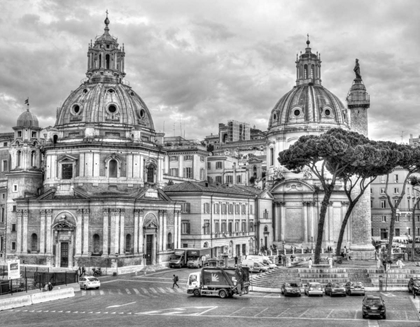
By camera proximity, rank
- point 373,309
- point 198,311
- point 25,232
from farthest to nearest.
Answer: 1. point 25,232
2. point 198,311
3. point 373,309

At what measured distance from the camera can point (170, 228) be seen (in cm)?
8119

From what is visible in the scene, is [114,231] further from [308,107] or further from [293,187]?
[308,107]

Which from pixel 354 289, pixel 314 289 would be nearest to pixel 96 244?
pixel 314 289

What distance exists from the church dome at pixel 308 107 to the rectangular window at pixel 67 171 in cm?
4551

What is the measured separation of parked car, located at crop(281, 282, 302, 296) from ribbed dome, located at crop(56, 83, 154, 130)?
3931cm

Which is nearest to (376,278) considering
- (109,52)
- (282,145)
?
(109,52)

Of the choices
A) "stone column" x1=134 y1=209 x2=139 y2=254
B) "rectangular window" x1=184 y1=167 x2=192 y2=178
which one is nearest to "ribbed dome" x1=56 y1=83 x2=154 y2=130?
"stone column" x1=134 y1=209 x2=139 y2=254

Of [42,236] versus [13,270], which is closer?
[13,270]

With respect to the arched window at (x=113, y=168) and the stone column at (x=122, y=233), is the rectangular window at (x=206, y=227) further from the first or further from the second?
the stone column at (x=122, y=233)

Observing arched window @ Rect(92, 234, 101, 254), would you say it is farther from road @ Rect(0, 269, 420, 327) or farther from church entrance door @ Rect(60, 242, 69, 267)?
road @ Rect(0, 269, 420, 327)

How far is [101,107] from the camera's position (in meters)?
82.4

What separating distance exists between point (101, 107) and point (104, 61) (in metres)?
8.69

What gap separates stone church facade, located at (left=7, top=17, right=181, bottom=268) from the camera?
7362 cm

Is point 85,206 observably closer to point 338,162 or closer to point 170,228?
point 170,228
